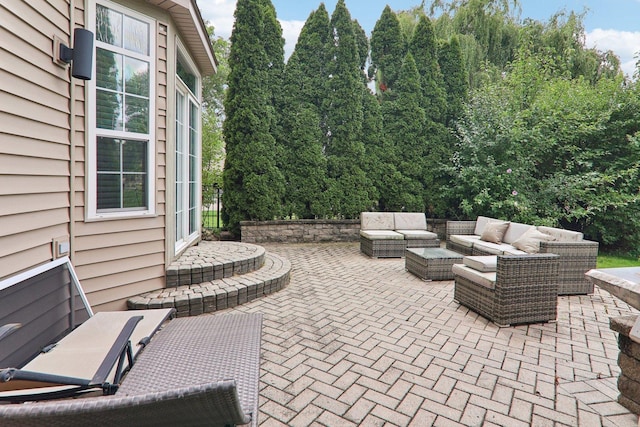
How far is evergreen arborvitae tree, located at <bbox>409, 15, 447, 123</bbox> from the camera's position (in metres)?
8.72

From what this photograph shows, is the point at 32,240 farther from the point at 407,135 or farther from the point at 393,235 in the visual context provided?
the point at 407,135

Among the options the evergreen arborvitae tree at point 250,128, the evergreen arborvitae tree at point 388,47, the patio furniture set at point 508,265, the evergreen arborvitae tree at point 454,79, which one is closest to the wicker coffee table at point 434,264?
the patio furniture set at point 508,265

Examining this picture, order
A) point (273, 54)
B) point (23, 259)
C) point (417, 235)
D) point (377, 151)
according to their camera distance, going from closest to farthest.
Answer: point (23, 259), point (417, 235), point (273, 54), point (377, 151)

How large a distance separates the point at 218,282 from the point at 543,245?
12.3 feet

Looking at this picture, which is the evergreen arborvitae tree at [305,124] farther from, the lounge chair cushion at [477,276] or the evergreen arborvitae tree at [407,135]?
the lounge chair cushion at [477,276]

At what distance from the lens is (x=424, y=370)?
8.29ft

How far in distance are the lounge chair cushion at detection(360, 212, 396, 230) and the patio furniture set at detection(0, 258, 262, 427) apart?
5065 mm

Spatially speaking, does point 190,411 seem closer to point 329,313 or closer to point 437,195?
point 329,313

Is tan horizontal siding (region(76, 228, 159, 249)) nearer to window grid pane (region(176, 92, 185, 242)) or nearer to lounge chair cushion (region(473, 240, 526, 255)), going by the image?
window grid pane (region(176, 92, 185, 242))

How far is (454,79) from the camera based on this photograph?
8883mm

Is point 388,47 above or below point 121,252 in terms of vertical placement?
above

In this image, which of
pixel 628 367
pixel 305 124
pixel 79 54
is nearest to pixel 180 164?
pixel 79 54

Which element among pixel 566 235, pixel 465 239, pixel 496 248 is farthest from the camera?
pixel 465 239

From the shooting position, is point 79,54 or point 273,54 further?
point 273,54
